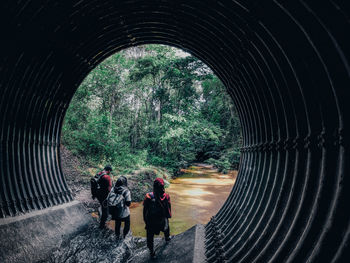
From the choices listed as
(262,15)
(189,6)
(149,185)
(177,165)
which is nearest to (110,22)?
(189,6)

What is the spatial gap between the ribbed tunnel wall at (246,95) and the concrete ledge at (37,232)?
A: 0.43 metres

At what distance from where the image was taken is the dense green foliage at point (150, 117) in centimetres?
1661

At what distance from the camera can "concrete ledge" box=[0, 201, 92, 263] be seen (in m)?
4.36

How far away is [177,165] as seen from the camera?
20.3 meters

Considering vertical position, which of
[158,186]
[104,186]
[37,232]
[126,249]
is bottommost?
[126,249]

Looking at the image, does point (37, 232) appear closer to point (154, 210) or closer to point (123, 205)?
point (123, 205)

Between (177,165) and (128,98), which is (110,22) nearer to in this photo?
(177,165)

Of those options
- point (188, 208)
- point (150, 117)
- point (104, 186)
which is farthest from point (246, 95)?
point (150, 117)

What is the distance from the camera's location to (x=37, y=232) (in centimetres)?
509

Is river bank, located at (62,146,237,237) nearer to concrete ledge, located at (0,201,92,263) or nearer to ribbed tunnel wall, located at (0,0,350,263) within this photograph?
concrete ledge, located at (0,201,92,263)

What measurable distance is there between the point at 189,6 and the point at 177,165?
53.5 ft

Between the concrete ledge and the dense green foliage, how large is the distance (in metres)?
9.46

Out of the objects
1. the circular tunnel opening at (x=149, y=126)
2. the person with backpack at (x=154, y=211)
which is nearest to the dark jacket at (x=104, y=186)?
the person with backpack at (x=154, y=211)

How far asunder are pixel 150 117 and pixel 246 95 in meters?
18.0
